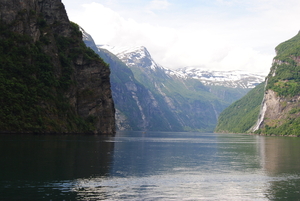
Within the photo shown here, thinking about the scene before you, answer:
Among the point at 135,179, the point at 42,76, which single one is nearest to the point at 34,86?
the point at 42,76

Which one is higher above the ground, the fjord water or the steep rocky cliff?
the steep rocky cliff

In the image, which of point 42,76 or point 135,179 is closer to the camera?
point 135,179

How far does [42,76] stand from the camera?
161875 millimetres

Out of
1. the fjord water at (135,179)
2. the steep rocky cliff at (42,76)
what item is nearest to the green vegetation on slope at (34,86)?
the steep rocky cliff at (42,76)

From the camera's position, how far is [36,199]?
39.6 meters

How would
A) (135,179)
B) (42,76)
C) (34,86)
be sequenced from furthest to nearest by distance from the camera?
(42,76) < (34,86) < (135,179)

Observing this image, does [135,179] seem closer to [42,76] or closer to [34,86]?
[34,86]

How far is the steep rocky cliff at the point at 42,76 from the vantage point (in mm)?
140375

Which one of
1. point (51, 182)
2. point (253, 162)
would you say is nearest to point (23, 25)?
point (253, 162)

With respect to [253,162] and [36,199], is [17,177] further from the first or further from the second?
[253,162]

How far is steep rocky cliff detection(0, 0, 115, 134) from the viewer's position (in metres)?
140

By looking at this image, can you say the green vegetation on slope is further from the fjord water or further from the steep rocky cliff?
the fjord water

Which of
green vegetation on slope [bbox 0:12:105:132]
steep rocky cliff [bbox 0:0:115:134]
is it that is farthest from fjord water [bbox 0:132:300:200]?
steep rocky cliff [bbox 0:0:115:134]

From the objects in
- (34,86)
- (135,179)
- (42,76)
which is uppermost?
(42,76)
